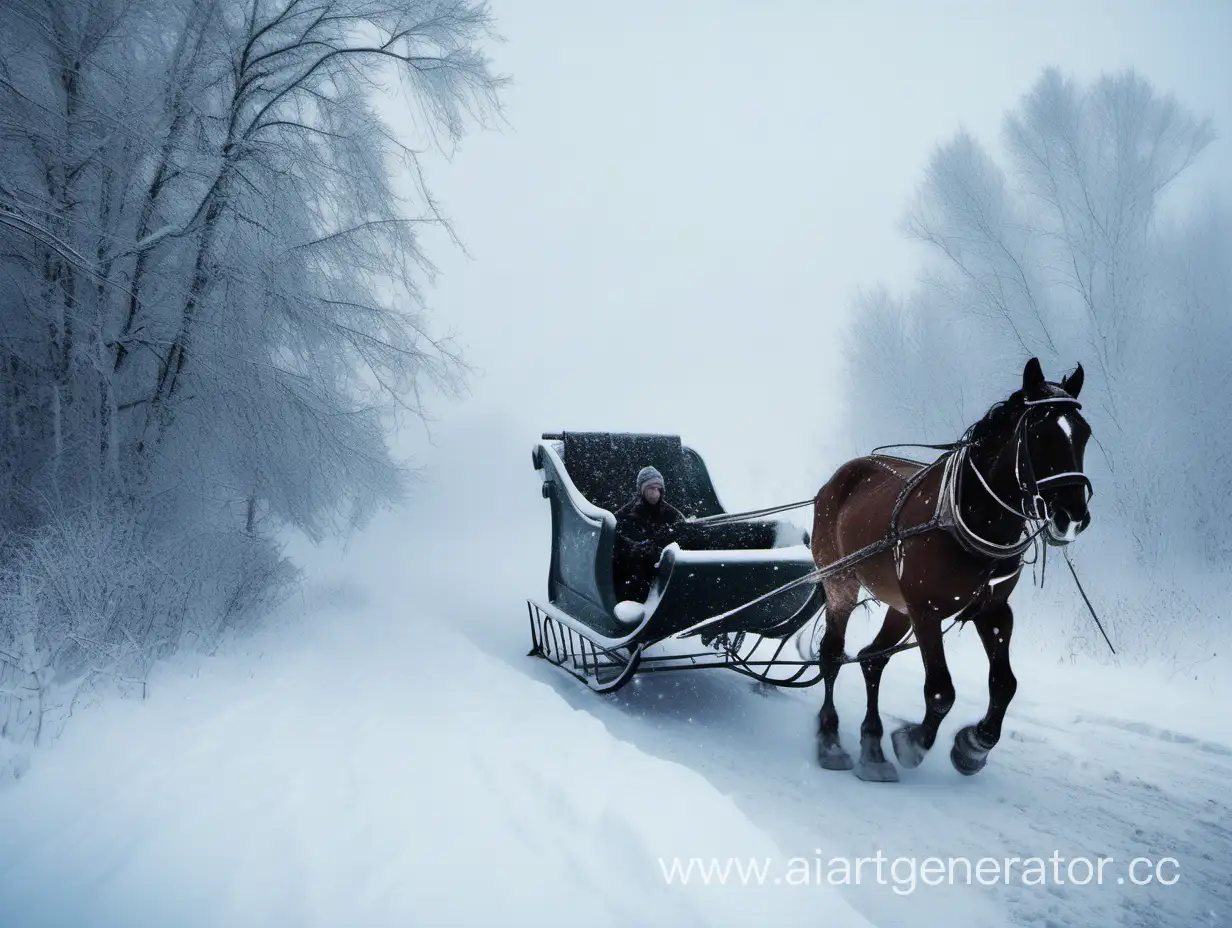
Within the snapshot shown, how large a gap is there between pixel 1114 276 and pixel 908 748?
8.48 metres

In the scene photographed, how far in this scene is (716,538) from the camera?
493 cm

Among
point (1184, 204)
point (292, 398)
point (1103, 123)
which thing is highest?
point (1103, 123)

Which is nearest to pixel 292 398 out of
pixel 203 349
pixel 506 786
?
pixel 203 349

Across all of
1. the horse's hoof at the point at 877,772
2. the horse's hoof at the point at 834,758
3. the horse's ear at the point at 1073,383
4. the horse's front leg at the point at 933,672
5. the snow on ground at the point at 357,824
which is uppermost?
the horse's ear at the point at 1073,383

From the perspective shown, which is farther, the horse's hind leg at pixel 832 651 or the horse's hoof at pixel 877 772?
the horse's hind leg at pixel 832 651

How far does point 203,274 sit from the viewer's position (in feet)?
17.5

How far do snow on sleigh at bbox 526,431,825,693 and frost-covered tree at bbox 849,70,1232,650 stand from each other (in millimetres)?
5517

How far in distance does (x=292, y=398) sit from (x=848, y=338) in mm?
11436

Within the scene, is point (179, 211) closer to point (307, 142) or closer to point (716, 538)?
point (307, 142)

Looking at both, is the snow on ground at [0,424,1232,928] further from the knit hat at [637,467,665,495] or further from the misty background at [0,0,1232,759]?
the knit hat at [637,467,665,495]

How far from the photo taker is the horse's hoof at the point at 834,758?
315 centimetres

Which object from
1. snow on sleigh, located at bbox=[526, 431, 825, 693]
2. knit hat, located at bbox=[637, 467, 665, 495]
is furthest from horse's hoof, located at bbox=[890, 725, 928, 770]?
knit hat, located at bbox=[637, 467, 665, 495]

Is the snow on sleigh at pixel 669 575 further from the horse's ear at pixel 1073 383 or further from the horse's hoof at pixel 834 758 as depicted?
the horse's ear at pixel 1073 383

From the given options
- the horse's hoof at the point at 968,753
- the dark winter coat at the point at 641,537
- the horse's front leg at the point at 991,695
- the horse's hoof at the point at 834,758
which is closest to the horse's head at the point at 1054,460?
the horse's front leg at the point at 991,695
